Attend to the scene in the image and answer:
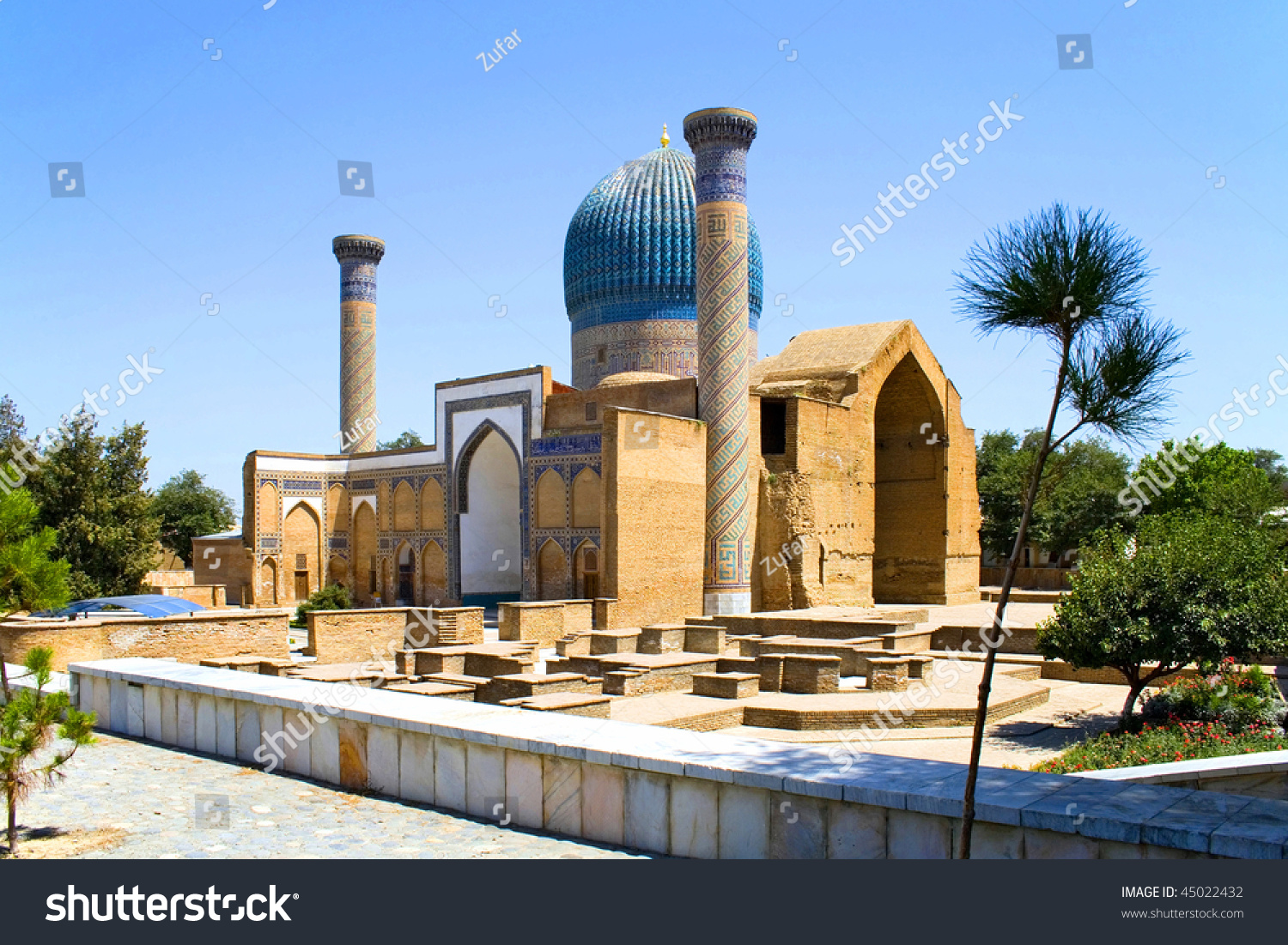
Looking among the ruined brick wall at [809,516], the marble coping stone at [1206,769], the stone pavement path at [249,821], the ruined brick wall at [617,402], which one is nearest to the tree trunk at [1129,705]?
the marble coping stone at [1206,769]

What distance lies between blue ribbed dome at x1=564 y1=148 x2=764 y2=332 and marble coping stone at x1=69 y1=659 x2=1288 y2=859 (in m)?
22.1

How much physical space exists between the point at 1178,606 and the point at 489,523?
718 inches

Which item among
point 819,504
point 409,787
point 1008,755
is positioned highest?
point 819,504

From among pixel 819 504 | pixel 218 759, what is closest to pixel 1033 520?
pixel 819 504

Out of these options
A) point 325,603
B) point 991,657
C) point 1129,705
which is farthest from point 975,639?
point 325,603

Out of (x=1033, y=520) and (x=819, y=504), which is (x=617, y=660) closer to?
(x=819, y=504)

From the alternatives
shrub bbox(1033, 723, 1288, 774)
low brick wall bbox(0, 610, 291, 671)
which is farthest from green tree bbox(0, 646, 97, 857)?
low brick wall bbox(0, 610, 291, 671)

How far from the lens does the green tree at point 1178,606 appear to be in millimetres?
9500

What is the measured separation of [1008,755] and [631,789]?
17.4 ft

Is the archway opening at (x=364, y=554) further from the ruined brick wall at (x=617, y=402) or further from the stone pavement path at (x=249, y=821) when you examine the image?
the stone pavement path at (x=249, y=821)

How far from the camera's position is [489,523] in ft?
84.6

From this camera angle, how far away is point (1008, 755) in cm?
877

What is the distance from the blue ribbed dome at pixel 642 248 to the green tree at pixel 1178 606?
59.4 ft

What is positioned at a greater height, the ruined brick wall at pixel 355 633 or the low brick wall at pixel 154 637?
the low brick wall at pixel 154 637
